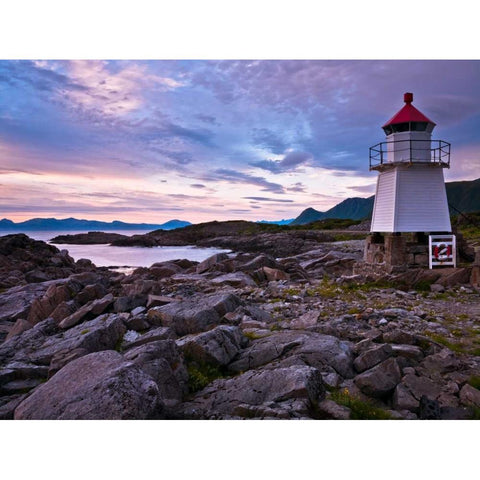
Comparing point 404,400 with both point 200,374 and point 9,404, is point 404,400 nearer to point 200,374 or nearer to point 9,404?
point 200,374

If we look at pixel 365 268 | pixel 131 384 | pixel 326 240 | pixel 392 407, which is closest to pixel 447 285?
pixel 365 268

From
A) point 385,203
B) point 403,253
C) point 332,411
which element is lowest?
point 332,411

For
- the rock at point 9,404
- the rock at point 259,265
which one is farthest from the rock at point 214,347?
the rock at point 259,265

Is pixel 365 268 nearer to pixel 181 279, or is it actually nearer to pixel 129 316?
pixel 181 279

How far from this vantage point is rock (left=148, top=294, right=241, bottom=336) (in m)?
8.76

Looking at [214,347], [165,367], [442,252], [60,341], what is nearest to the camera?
[165,367]

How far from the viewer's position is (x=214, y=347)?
6852 millimetres

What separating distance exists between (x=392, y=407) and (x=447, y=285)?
892 cm

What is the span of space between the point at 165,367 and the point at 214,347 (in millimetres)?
1194

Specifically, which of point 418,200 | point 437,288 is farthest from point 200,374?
point 418,200

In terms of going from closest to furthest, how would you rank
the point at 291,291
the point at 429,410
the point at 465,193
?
the point at 429,410 < the point at 291,291 < the point at 465,193

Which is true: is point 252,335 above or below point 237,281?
below

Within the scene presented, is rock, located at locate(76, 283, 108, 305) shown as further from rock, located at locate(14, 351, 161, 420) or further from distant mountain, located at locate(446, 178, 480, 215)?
distant mountain, located at locate(446, 178, 480, 215)

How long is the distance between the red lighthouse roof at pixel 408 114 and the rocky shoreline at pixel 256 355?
246 inches
